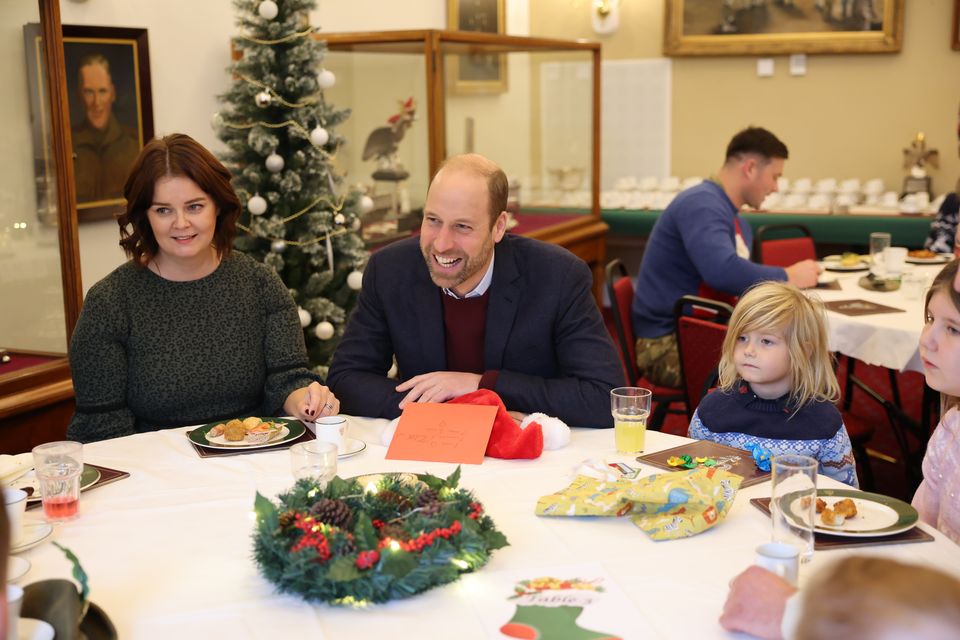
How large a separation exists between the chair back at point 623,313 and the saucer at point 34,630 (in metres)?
2.99

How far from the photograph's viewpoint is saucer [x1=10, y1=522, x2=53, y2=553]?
6.00 feet

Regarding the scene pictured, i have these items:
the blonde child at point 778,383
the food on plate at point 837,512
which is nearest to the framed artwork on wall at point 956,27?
the blonde child at point 778,383

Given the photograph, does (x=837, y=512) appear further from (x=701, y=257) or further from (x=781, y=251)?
(x=781, y=251)

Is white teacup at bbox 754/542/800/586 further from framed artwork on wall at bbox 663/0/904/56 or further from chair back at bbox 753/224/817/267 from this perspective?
framed artwork on wall at bbox 663/0/904/56

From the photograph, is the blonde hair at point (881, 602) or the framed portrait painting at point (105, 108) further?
the framed portrait painting at point (105, 108)

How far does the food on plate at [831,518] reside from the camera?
6.18ft

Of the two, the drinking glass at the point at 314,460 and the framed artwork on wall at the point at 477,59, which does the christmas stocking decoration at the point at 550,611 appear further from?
the framed artwork on wall at the point at 477,59

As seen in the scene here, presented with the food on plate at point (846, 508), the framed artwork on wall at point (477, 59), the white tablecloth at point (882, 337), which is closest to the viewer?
the food on plate at point (846, 508)

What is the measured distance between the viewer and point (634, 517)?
1938mm

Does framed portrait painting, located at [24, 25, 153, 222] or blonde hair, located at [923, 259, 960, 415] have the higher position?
framed portrait painting, located at [24, 25, 153, 222]

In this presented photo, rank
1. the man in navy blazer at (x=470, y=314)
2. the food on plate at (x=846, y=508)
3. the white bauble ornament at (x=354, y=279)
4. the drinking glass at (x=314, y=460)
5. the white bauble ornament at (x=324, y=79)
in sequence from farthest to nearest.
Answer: the white bauble ornament at (x=354, y=279), the white bauble ornament at (x=324, y=79), the man in navy blazer at (x=470, y=314), the drinking glass at (x=314, y=460), the food on plate at (x=846, y=508)

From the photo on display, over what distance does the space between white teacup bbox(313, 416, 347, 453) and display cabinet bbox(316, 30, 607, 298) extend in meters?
3.04

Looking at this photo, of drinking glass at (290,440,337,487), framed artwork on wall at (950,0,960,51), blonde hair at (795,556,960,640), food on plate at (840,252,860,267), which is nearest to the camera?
blonde hair at (795,556,960,640)

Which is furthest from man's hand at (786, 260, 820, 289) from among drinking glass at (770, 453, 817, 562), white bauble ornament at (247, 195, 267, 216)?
drinking glass at (770, 453, 817, 562)
